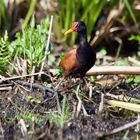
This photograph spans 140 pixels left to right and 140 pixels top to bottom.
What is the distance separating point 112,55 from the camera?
7828mm

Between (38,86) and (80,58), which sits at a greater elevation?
(80,58)

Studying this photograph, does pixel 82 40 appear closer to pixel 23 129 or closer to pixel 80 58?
pixel 80 58

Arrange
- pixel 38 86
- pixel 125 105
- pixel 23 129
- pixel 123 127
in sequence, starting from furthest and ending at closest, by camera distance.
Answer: pixel 38 86 < pixel 125 105 < pixel 23 129 < pixel 123 127

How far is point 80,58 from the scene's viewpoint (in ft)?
16.9

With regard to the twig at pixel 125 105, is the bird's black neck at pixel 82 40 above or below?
above

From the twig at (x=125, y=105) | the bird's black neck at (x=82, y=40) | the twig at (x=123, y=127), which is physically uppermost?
the bird's black neck at (x=82, y=40)

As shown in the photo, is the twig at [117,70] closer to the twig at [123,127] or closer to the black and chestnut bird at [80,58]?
the black and chestnut bird at [80,58]

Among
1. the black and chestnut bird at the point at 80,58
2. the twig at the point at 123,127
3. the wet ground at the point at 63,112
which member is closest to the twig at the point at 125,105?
the wet ground at the point at 63,112

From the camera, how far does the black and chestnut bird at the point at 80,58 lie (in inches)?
202

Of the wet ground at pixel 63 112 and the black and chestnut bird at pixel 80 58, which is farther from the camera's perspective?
the black and chestnut bird at pixel 80 58

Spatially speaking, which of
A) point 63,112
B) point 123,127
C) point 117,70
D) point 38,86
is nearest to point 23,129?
point 63,112

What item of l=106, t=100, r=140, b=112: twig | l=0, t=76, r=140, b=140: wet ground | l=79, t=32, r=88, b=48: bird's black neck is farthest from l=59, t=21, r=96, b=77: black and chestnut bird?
l=106, t=100, r=140, b=112: twig

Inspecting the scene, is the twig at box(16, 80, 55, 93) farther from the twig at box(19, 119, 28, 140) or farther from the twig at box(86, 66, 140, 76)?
the twig at box(86, 66, 140, 76)

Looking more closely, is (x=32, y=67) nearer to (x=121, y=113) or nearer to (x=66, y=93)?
(x=66, y=93)
